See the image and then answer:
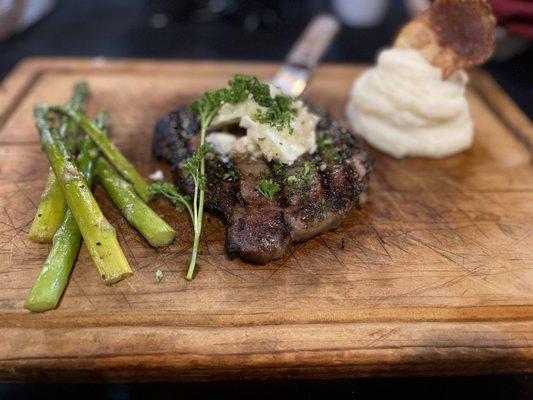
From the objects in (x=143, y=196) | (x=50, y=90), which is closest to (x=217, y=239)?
(x=143, y=196)

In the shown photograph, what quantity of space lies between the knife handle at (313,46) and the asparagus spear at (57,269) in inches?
111

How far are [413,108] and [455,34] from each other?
0.74 metres

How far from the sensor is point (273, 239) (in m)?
2.95

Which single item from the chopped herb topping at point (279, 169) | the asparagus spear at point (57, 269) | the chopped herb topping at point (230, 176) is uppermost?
the asparagus spear at point (57, 269)

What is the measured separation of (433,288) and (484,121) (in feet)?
7.80

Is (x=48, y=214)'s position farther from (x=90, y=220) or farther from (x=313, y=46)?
(x=313, y=46)

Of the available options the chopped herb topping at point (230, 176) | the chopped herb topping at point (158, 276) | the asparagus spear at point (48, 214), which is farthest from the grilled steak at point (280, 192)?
the asparagus spear at point (48, 214)

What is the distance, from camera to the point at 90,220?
9.95 ft

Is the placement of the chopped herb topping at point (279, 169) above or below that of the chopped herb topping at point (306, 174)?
above

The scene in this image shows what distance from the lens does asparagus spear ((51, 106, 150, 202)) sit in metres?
3.50

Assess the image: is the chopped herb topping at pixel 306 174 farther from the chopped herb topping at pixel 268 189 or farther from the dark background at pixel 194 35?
the dark background at pixel 194 35

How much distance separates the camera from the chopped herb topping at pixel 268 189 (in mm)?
3109

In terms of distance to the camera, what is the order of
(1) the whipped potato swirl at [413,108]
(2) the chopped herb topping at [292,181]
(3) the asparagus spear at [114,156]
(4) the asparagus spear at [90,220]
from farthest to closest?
(1) the whipped potato swirl at [413,108]
(3) the asparagus spear at [114,156]
(2) the chopped herb topping at [292,181]
(4) the asparagus spear at [90,220]

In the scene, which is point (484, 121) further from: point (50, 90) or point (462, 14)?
point (50, 90)
